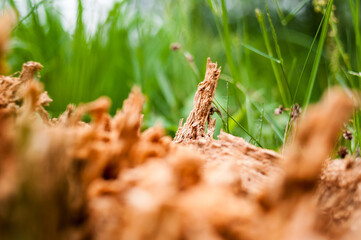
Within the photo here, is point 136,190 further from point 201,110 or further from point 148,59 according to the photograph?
point 148,59

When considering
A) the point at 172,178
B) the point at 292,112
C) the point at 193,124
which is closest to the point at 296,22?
the point at 292,112

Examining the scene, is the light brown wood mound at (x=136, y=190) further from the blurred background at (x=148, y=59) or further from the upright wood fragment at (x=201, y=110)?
the blurred background at (x=148, y=59)

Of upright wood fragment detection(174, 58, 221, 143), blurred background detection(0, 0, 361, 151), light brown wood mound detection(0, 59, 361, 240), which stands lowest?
light brown wood mound detection(0, 59, 361, 240)

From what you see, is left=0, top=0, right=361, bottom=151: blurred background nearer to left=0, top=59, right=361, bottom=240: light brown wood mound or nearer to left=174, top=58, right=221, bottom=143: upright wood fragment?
left=174, top=58, right=221, bottom=143: upright wood fragment

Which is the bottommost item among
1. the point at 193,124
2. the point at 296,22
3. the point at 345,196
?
the point at 345,196

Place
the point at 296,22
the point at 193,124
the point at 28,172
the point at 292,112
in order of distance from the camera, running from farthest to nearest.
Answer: the point at 296,22, the point at 292,112, the point at 193,124, the point at 28,172

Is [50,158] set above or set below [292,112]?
Answer: below

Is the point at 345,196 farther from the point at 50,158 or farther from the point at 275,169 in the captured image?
the point at 50,158

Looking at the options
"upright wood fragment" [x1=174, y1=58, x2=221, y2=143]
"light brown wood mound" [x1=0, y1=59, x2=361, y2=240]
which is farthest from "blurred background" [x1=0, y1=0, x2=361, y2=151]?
"light brown wood mound" [x1=0, y1=59, x2=361, y2=240]

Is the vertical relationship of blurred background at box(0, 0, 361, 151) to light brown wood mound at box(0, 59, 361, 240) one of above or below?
above

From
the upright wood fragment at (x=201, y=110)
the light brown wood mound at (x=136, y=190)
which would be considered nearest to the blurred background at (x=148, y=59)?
the upright wood fragment at (x=201, y=110)

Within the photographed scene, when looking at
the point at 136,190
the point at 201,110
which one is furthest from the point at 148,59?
the point at 136,190
